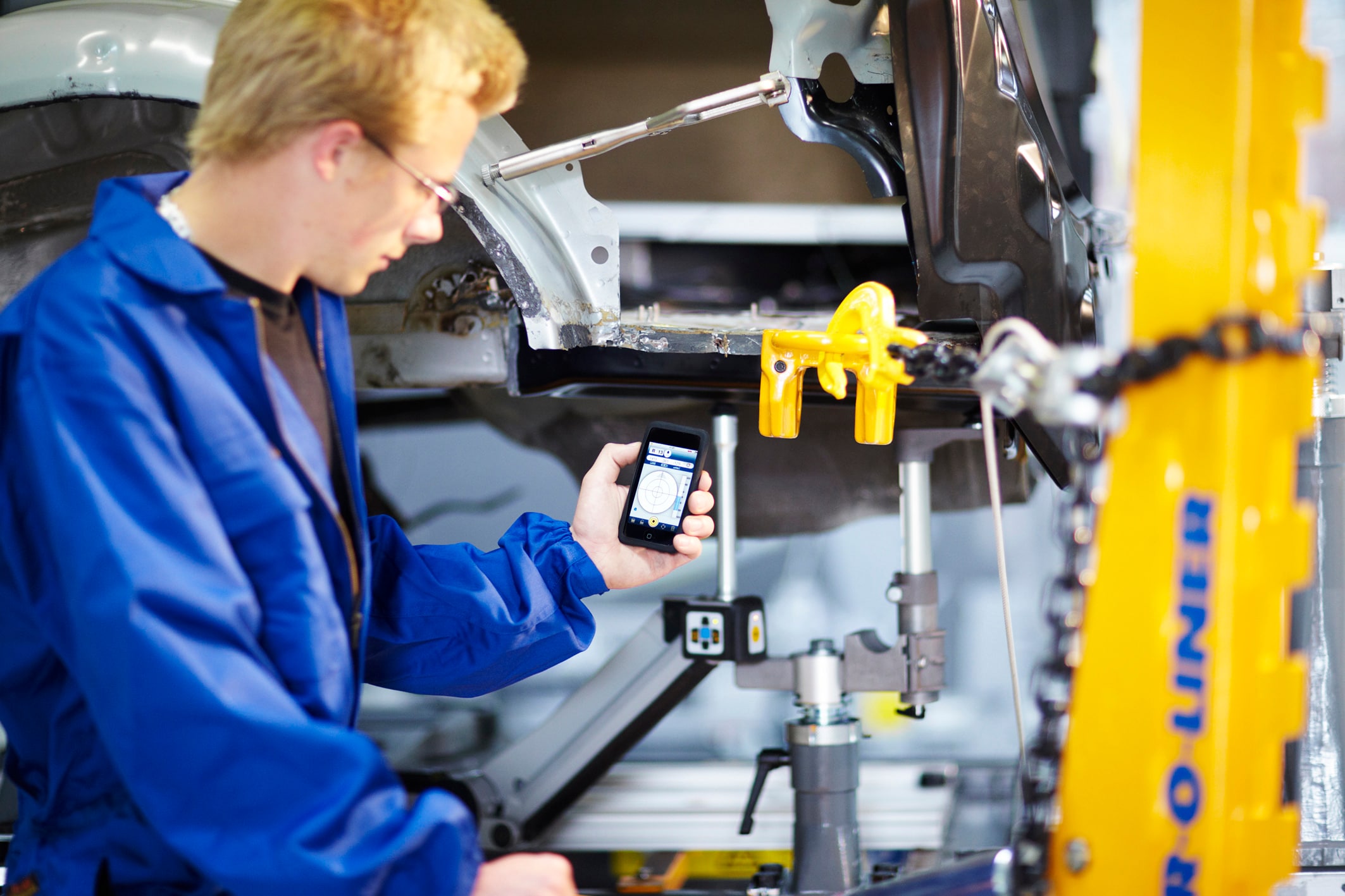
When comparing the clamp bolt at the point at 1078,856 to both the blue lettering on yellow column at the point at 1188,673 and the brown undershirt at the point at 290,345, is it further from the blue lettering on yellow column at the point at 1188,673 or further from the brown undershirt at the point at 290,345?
the brown undershirt at the point at 290,345

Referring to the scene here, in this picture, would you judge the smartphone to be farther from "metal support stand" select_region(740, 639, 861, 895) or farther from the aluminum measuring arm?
"metal support stand" select_region(740, 639, 861, 895)

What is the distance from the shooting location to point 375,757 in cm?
83

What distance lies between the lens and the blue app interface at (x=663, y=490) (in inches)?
53.2

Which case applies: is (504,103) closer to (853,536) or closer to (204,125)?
(204,125)

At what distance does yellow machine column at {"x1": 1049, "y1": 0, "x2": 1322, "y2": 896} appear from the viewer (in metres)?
0.78

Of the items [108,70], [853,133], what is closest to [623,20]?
[853,133]

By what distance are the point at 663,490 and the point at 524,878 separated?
60cm

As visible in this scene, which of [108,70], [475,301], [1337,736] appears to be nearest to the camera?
[108,70]

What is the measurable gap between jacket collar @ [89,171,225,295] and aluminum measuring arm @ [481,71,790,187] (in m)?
0.97

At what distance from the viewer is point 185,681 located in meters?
0.77

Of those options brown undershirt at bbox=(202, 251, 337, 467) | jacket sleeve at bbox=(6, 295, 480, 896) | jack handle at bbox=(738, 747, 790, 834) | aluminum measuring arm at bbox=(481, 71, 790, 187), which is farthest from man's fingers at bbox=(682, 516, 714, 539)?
jack handle at bbox=(738, 747, 790, 834)

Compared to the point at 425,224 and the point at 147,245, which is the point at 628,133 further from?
the point at 147,245

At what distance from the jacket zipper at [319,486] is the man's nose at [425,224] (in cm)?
15

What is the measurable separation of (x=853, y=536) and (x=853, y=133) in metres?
1.09
